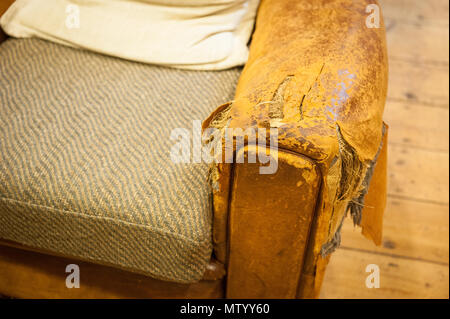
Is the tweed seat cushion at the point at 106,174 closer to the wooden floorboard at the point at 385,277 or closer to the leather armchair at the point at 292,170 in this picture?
the leather armchair at the point at 292,170

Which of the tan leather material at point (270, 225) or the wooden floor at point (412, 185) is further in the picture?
the wooden floor at point (412, 185)

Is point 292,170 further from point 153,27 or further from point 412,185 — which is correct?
point 412,185

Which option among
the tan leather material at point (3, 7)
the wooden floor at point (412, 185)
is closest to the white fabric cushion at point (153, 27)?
the tan leather material at point (3, 7)

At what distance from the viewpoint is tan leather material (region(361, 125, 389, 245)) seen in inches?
33.9

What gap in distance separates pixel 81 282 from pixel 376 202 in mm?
635

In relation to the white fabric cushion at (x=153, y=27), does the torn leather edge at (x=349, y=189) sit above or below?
below

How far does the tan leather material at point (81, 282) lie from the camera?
0.89 metres

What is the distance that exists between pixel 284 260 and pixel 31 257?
1.76 feet

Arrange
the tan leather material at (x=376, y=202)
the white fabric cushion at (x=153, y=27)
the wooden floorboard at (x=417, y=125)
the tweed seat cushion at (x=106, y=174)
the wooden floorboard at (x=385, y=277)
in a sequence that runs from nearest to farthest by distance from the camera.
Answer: the tweed seat cushion at (x=106, y=174) < the tan leather material at (x=376, y=202) < the white fabric cushion at (x=153, y=27) < the wooden floorboard at (x=385, y=277) < the wooden floorboard at (x=417, y=125)

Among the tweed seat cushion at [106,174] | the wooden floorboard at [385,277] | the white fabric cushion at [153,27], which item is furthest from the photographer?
the wooden floorboard at [385,277]

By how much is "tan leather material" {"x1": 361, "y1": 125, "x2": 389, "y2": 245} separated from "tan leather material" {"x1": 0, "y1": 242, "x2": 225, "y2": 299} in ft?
1.02

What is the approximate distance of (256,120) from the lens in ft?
2.17

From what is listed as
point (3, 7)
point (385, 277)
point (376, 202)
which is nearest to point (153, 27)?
point (3, 7)

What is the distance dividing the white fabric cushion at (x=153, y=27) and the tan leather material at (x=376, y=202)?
39 cm
